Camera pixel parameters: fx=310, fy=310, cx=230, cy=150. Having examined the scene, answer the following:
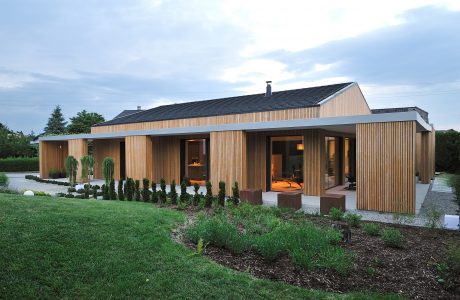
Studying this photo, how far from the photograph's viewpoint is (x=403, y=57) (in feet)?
59.4

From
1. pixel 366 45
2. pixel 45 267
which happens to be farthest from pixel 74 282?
pixel 366 45

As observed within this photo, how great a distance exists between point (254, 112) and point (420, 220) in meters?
8.99

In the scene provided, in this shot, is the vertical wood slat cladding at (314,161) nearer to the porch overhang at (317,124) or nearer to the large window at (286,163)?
the large window at (286,163)

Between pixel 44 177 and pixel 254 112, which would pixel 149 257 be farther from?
pixel 44 177

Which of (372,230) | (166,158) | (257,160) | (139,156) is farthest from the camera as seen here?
(166,158)

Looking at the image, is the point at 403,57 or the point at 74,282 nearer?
the point at 74,282

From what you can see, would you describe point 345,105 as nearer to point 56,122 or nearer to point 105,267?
point 105,267

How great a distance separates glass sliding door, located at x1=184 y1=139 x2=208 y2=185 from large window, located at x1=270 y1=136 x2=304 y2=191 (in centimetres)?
408

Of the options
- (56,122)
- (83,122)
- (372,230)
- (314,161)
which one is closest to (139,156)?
(314,161)

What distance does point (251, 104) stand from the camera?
17234mm

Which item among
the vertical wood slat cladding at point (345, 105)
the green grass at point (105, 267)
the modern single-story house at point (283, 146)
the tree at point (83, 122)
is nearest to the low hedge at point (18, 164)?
the tree at point (83, 122)

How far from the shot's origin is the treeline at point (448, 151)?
75.8ft

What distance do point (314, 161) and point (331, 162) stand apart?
2.30 m

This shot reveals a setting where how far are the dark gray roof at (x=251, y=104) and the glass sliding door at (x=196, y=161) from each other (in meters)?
1.69
